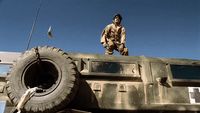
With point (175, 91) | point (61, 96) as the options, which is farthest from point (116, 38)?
point (61, 96)

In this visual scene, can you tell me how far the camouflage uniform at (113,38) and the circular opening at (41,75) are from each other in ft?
7.63

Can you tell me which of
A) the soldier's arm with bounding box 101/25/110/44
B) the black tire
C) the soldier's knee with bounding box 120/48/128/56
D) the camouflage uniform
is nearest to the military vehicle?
the black tire

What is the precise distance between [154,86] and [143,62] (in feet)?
1.81

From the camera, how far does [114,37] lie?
760cm

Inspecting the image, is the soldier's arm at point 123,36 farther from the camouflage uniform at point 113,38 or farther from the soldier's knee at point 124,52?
the soldier's knee at point 124,52

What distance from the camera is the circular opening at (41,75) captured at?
5.24 meters

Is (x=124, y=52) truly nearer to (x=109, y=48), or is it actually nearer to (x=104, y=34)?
(x=109, y=48)

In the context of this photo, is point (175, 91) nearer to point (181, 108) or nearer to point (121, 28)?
point (181, 108)

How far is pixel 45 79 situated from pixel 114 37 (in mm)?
2722

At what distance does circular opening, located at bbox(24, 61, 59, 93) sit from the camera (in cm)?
524

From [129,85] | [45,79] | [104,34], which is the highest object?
[104,34]

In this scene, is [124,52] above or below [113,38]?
below

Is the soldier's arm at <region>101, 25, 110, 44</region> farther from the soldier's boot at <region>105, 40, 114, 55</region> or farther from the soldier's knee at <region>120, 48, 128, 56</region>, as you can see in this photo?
the soldier's knee at <region>120, 48, 128, 56</region>

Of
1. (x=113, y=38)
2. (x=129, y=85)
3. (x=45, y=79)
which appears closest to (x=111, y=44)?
(x=113, y=38)
